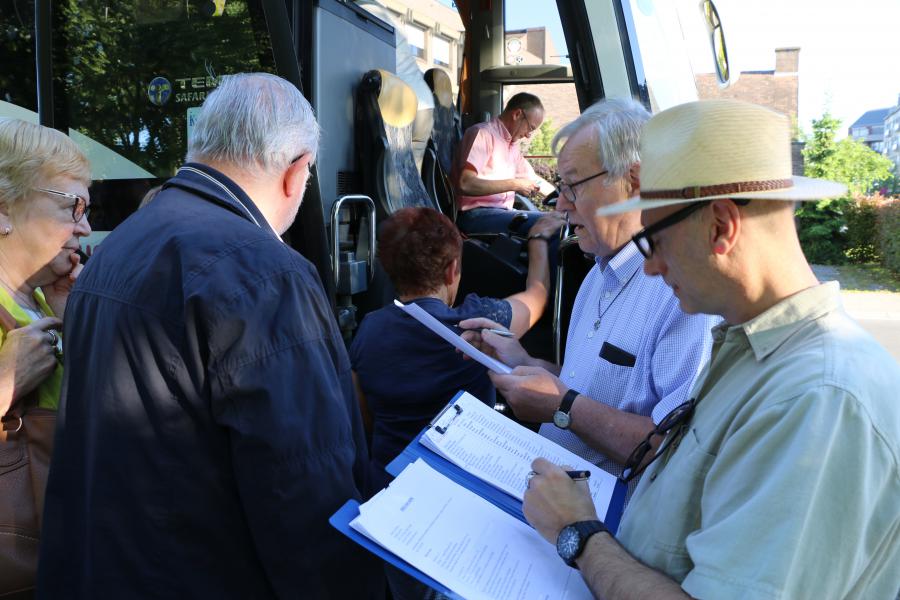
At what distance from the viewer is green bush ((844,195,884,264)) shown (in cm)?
1748

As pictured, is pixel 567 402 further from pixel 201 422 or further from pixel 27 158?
pixel 27 158

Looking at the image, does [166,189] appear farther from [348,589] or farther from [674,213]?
[674,213]

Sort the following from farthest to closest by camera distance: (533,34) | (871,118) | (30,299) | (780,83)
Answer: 1. (871,118)
2. (780,83)
3. (533,34)
4. (30,299)

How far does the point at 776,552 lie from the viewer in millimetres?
912

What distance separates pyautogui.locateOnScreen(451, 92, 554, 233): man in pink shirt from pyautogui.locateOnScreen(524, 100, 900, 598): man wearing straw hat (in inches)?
109

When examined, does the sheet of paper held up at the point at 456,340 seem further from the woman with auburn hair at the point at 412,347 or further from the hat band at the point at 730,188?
the hat band at the point at 730,188

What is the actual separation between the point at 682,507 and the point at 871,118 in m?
99.4

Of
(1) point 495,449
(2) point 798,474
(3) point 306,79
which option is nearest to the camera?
(2) point 798,474

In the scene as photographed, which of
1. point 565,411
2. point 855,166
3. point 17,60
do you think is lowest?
point 565,411

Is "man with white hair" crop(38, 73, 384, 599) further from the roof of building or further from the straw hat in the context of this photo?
the roof of building

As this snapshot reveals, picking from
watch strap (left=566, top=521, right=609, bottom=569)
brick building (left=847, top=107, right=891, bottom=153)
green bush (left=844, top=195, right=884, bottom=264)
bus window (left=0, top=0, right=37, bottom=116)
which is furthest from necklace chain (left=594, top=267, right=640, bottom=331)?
brick building (left=847, top=107, right=891, bottom=153)

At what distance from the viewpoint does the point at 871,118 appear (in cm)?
8506

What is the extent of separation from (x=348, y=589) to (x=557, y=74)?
3.16 m

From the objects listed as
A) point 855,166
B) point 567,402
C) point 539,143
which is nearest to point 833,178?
point 855,166
